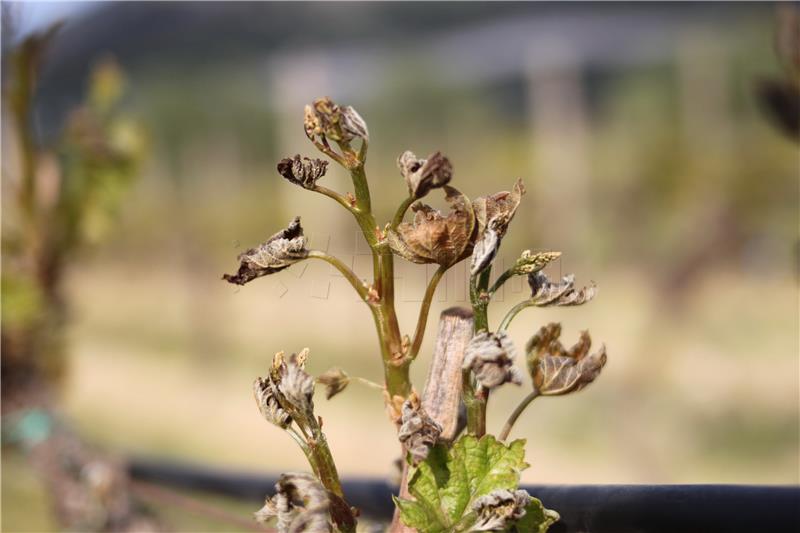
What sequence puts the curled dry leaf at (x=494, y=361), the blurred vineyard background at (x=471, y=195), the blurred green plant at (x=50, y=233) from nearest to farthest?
the curled dry leaf at (x=494, y=361), the blurred green plant at (x=50, y=233), the blurred vineyard background at (x=471, y=195)

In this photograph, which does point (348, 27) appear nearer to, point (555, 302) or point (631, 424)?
point (631, 424)

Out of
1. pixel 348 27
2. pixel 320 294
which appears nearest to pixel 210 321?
pixel 320 294

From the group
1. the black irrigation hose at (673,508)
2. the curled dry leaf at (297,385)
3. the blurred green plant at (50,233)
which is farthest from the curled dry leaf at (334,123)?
the blurred green plant at (50,233)

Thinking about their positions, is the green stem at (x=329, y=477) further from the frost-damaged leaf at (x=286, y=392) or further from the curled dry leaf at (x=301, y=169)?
the curled dry leaf at (x=301, y=169)

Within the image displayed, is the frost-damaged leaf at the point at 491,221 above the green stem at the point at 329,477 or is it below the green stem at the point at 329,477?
above

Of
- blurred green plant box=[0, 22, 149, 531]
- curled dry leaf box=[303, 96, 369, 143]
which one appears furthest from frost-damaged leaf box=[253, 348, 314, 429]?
blurred green plant box=[0, 22, 149, 531]

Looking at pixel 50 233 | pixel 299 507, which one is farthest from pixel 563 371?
pixel 50 233
